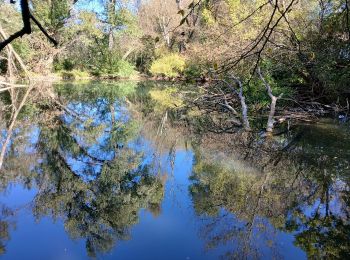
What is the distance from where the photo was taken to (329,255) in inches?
178

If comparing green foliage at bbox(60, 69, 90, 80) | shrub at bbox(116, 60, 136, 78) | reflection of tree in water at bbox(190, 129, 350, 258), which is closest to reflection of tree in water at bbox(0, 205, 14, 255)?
reflection of tree in water at bbox(190, 129, 350, 258)

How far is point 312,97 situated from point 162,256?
12.0 metres

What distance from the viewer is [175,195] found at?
6523mm

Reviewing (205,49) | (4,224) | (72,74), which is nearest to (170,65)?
(72,74)

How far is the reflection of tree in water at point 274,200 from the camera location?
4871 millimetres

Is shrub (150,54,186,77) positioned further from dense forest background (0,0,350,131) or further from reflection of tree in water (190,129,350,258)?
reflection of tree in water (190,129,350,258)

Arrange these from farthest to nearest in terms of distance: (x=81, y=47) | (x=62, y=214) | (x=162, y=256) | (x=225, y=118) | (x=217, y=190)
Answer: (x=81, y=47) → (x=225, y=118) → (x=217, y=190) → (x=62, y=214) → (x=162, y=256)

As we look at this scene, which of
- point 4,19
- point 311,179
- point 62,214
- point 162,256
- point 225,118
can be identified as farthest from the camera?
point 4,19

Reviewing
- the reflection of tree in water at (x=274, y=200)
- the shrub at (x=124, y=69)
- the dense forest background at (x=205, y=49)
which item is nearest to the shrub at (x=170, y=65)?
the dense forest background at (x=205, y=49)

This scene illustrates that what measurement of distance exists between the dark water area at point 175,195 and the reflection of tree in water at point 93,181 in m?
0.02

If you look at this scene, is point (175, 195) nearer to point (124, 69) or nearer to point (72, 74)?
point (72, 74)

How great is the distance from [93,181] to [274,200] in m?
3.33

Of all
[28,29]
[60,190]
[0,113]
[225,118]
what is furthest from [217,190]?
[0,113]

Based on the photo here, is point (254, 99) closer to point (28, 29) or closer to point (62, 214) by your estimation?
point (62, 214)
